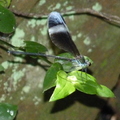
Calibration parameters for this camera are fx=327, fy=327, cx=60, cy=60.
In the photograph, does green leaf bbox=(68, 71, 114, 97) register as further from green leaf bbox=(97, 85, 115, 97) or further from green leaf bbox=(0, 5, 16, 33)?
green leaf bbox=(0, 5, 16, 33)

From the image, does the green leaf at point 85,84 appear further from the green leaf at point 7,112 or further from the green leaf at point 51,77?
the green leaf at point 7,112

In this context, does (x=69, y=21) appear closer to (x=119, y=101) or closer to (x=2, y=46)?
(x=2, y=46)

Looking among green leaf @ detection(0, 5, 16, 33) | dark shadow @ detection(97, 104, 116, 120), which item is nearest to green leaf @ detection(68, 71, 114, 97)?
green leaf @ detection(0, 5, 16, 33)

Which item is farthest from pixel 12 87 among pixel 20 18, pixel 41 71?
pixel 20 18

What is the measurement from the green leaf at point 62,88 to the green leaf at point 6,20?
289 millimetres

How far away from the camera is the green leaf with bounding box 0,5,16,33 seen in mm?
1062

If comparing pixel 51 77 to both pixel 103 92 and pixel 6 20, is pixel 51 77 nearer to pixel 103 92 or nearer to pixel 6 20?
pixel 103 92

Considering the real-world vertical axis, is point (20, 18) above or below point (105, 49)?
above

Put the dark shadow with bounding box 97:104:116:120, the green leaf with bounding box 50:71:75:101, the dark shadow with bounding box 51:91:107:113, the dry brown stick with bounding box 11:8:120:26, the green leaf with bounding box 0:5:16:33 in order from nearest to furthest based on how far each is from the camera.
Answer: the green leaf with bounding box 50:71:75:101
the green leaf with bounding box 0:5:16:33
the dry brown stick with bounding box 11:8:120:26
the dark shadow with bounding box 51:91:107:113
the dark shadow with bounding box 97:104:116:120

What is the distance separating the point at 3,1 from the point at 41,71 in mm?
322

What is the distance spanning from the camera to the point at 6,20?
107cm

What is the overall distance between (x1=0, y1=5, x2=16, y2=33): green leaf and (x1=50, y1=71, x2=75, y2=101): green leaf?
29 cm

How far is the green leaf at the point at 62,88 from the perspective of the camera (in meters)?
0.84

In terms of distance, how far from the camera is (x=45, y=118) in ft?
4.46
